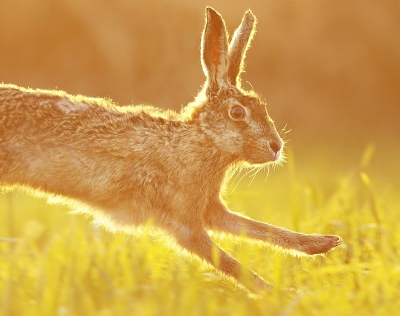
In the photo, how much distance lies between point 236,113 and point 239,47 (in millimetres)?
491

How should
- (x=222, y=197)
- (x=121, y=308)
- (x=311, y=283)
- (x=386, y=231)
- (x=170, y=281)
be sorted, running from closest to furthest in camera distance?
1. (x=121, y=308)
2. (x=170, y=281)
3. (x=311, y=283)
4. (x=386, y=231)
5. (x=222, y=197)

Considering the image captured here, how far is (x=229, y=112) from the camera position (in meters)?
4.16

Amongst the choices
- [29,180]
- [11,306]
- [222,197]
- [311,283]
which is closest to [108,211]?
[29,180]

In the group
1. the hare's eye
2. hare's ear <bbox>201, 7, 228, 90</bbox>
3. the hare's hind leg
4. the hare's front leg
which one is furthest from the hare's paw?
hare's ear <bbox>201, 7, 228, 90</bbox>

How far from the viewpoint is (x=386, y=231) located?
3807 millimetres

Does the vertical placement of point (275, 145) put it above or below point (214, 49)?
below

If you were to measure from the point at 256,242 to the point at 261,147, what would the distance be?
654mm

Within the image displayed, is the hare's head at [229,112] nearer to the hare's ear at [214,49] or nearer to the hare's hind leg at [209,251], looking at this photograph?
the hare's ear at [214,49]

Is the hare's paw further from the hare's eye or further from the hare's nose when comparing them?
the hare's eye

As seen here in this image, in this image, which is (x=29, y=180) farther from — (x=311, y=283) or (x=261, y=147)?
→ (x=311, y=283)

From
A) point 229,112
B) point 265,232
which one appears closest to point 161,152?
point 229,112

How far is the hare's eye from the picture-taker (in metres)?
4.16

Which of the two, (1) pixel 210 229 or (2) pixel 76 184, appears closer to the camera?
(2) pixel 76 184

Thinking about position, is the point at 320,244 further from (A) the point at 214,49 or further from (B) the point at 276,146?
(A) the point at 214,49
